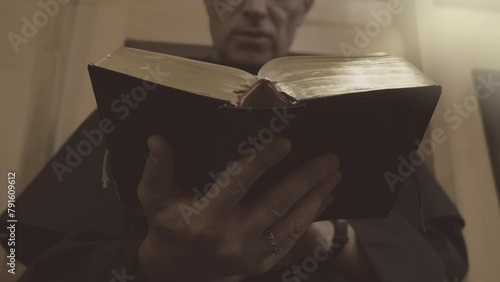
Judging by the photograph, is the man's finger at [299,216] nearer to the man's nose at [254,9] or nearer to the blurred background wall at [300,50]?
the man's nose at [254,9]

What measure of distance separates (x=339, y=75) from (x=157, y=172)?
203 millimetres

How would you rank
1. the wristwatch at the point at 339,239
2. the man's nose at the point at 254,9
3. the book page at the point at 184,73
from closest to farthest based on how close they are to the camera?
1. the book page at the point at 184,73
2. the wristwatch at the point at 339,239
3. the man's nose at the point at 254,9

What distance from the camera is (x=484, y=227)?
90cm

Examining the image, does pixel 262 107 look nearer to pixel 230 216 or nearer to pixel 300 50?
pixel 230 216

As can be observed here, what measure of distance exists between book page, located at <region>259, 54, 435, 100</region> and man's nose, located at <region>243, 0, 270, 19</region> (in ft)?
1.50

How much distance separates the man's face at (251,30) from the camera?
32.7 inches

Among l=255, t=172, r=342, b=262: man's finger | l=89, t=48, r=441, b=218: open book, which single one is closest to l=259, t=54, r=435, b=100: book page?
l=89, t=48, r=441, b=218: open book

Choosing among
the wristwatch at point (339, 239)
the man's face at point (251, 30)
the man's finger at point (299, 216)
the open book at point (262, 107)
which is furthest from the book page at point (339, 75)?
the man's face at point (251, 30)

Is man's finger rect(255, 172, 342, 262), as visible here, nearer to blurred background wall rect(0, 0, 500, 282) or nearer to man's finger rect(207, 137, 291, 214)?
man's finger rect(207, 137, 291, 214)

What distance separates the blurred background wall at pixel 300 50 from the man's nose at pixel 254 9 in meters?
0.25

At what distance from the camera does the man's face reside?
830mm

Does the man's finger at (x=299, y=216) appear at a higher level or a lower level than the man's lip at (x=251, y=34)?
lower

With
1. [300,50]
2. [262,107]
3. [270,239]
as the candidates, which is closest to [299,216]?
[270,239]

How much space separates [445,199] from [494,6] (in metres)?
0.72
